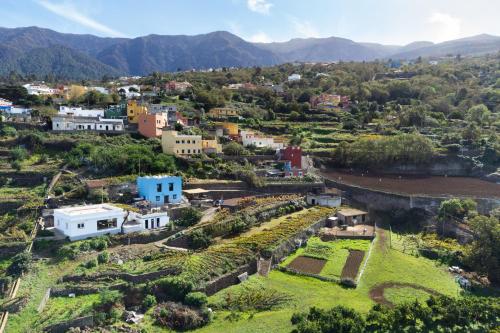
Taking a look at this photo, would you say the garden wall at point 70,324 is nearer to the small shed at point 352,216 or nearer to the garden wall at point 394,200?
the small shed at point 352,216

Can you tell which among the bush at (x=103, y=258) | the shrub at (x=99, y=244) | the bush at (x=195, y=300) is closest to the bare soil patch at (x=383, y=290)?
the bush at (x=195, y=300)

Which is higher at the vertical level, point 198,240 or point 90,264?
point 198,240

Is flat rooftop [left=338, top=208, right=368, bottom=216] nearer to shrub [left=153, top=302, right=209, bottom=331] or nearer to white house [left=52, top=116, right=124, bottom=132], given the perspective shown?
shrub [left=153, top=302, right=209, bottom=331]

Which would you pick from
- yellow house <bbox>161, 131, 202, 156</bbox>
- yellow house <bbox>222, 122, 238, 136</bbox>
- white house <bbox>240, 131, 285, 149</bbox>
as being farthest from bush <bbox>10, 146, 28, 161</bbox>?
white house <bbox>240, 131, 285, 149</bbox>

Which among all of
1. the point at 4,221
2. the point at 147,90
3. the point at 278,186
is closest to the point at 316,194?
the point at 278,186

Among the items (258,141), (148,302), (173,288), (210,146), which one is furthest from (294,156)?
(148,302)

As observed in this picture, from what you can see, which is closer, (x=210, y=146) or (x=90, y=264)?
(x=90, y=264)

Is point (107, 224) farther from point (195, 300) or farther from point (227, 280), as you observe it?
point (195, 300)
